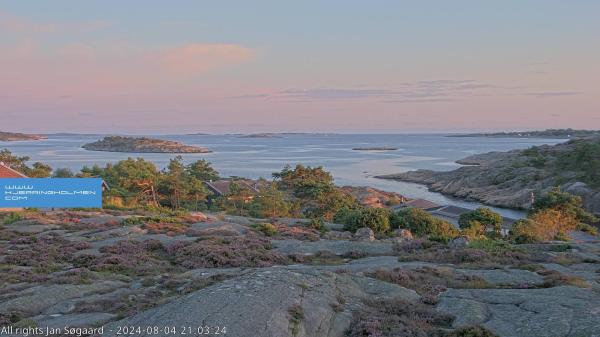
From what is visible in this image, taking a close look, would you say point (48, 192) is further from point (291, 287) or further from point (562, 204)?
point (562, 204)

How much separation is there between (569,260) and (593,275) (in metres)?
2.87

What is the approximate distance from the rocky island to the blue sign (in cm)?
7447

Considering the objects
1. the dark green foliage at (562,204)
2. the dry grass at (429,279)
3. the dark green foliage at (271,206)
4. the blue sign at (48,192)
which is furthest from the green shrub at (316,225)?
the dark green foliage at (562,204)

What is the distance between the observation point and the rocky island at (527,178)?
300 feet

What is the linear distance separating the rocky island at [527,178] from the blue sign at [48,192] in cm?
7447

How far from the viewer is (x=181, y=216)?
3516cm

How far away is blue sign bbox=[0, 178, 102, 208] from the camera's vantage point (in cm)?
3150

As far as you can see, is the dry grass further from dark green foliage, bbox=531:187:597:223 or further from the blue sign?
dark green foliage, bbox=531:187:597:223

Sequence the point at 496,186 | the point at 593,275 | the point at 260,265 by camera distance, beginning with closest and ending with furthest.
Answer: the point at 593,275, the point at 260,265, the point at 496,186

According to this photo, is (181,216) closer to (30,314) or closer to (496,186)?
(30,314)

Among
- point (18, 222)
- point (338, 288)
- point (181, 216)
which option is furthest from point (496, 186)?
point (338, 288)

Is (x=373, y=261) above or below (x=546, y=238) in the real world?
above

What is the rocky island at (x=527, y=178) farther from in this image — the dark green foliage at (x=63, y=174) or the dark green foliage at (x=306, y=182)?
the dark green foliage at (x=63, y=174)

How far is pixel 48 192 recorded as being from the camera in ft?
103
